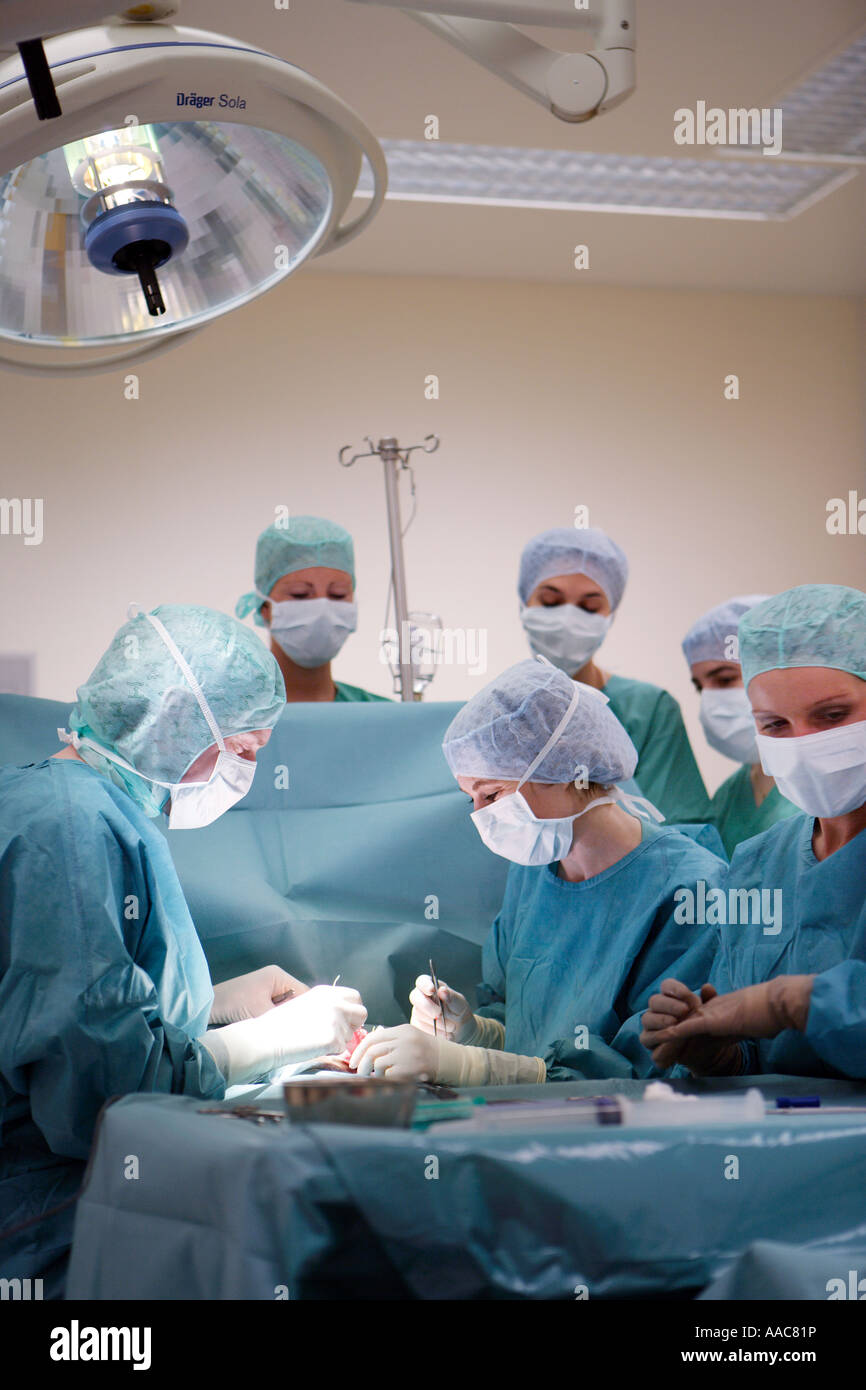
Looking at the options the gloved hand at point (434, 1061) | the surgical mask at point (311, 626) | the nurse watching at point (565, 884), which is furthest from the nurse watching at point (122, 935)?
the surgical mask at point (311, 626)

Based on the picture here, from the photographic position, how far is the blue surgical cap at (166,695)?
1847 mm

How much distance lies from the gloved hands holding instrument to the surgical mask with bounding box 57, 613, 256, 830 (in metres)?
0.74

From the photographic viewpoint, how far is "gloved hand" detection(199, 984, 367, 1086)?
72.4 inches

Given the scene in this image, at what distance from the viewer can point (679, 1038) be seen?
5.41ft

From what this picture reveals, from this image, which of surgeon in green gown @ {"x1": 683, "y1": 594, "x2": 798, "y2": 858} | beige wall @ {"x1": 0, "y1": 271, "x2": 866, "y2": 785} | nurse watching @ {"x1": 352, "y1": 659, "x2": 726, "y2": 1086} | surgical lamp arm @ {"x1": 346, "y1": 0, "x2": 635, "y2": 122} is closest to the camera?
surgical lamp arm @ {"x1": 346, "y1": 0, "x2": 635, "y2": 122}

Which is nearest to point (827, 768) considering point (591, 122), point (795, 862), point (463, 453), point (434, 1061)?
point (795, 862)

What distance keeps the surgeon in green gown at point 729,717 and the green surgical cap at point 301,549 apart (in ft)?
2.87

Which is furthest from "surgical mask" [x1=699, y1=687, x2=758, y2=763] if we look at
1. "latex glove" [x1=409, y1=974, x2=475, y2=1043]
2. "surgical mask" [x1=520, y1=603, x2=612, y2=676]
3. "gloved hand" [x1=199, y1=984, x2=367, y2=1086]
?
"gloved hand" [x1=199, y1=984, x2=367, y2=1086]

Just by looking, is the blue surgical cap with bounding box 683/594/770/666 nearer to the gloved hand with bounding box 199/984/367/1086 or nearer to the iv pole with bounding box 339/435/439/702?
the iv pole with bounding box 339/435/439/702

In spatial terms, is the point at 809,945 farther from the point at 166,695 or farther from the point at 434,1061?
the point at 166,695

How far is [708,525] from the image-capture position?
4652 millimetres
